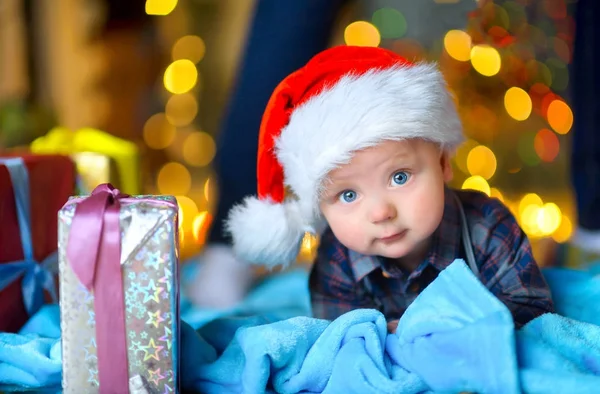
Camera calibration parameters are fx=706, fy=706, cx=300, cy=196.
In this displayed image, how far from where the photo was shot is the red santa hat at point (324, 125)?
0.86 metres

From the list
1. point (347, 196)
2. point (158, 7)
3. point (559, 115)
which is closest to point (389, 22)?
point (559, 115)

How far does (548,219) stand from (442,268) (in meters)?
1.07

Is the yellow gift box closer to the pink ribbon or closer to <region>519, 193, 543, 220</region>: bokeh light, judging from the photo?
the pink ribbon

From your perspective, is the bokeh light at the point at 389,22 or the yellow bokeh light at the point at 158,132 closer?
the bokeh light at the point at 389,22

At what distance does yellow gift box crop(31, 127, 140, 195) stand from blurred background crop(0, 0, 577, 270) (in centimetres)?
19

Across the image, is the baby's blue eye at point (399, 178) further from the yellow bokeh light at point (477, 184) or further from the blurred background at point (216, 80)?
the yellow bokeh light at point (477, 184)

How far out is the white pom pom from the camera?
98 centimetres

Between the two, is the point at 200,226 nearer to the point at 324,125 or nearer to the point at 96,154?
the point at 96,154

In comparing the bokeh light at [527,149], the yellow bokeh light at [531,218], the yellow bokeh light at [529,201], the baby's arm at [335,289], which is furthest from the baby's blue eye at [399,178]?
the bokeh light at [527,149]

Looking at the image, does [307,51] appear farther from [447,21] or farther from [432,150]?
[447,21]

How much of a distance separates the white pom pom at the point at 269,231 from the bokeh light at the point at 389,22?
42.4 inches

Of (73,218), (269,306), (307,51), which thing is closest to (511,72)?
(307,51)

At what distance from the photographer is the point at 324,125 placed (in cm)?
87

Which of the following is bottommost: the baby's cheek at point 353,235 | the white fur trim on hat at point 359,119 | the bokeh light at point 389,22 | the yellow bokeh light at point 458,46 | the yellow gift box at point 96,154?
the baby's cheek at point 353,235
